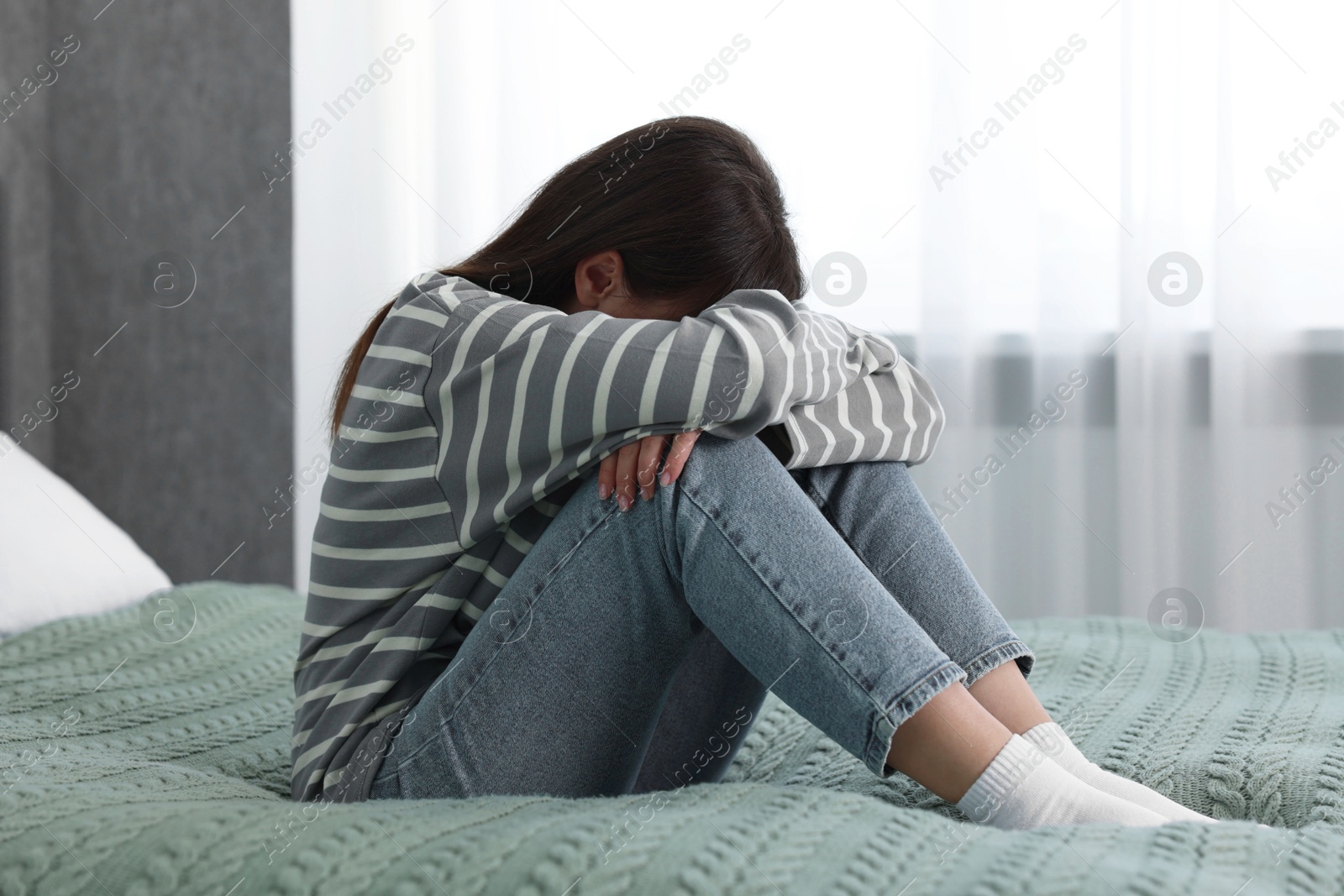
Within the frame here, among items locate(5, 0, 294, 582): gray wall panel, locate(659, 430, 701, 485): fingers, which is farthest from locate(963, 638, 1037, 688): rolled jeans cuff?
locate(5, 0, 294, 582): gray wall panel

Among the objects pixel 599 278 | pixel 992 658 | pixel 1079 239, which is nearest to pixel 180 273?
pixel 599 278

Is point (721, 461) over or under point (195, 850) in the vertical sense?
over

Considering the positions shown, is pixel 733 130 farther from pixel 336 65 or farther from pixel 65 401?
pixel 65 401

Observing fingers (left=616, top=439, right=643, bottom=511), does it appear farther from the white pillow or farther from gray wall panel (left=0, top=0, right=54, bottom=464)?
gray wall panel (left=0, top=0, right=54, bottom=464)

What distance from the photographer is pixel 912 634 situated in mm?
595

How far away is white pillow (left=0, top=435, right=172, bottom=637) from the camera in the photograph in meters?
1.11

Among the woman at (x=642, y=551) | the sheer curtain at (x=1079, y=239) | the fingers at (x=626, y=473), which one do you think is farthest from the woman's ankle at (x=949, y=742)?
the sheer curtain at (x=1079, y=239)

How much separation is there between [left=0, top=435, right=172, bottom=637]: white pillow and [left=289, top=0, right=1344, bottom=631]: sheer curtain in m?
1.08

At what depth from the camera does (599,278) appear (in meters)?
0.84

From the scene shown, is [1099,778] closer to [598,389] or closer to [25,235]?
[598,389]

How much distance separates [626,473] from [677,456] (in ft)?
0.11

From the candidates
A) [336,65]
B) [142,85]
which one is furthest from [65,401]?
[336,65]

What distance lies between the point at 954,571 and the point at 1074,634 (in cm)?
58

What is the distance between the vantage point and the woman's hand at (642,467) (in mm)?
640
